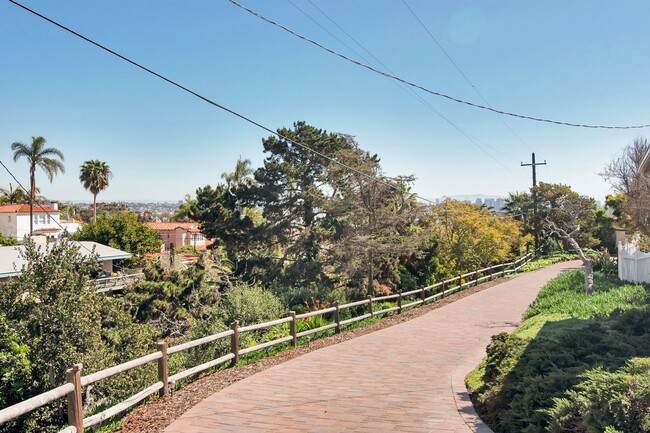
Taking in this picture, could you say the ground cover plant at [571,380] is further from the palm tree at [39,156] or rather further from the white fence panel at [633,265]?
the palm tree at [39,156]

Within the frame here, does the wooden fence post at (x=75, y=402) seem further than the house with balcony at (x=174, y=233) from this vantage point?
No

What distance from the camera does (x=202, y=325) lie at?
14.6 metres

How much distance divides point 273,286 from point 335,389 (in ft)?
66.5

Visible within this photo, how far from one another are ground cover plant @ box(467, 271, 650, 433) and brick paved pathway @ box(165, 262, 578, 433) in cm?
50

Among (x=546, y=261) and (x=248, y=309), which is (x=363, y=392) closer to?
(x=248, y=309)

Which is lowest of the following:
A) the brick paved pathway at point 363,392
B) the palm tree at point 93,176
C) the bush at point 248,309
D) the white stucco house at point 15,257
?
the brick paved pathway at point 363,392

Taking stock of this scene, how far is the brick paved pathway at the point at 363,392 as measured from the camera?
6977 mm

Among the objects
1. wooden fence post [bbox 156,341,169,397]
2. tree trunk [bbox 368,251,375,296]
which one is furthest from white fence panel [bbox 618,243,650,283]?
wooden fence post [bbox 156,341,169,397]

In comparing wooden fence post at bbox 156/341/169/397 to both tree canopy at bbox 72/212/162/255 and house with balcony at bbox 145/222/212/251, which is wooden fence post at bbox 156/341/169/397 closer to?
tree canopy at bbox 72/212/162/255

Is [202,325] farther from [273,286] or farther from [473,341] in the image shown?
[273,286]

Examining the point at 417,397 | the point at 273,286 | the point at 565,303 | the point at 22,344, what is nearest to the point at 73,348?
the point at 22,344

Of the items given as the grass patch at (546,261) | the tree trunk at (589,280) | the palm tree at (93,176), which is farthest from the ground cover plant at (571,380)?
the palm tree at (93,176)

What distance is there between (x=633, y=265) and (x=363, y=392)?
15106 millimetres

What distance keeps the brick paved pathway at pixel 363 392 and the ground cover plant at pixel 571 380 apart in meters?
0.50
